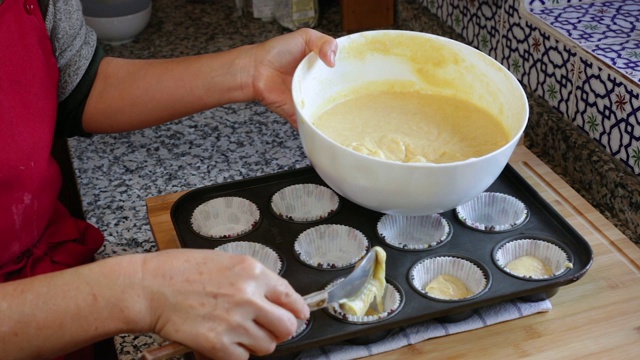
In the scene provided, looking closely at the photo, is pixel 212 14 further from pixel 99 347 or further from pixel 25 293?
pixel 25 293

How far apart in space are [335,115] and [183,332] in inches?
16.1

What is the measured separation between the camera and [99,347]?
4.13 ft

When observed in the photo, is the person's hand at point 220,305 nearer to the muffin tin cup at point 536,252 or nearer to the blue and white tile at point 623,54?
the muffin tin cup at point 536,252

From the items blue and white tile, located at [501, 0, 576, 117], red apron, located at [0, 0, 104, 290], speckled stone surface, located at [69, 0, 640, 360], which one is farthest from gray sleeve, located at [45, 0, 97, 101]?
blue and white tile, located at [501, 0, 576, 117]

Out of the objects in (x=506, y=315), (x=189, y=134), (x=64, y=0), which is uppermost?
(x=64, y=0)

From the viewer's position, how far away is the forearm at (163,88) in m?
1.21

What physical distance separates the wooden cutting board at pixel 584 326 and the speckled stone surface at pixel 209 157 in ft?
0.45

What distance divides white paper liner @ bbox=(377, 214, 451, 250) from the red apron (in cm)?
46

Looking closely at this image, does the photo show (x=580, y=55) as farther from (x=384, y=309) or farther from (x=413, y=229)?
(x=384, y=309)

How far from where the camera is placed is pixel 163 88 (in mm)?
1221

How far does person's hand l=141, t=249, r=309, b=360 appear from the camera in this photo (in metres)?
0.80

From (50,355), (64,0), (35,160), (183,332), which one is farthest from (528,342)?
(64,0)

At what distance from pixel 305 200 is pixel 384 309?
246mm

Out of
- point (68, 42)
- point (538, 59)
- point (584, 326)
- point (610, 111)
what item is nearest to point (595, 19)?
point (538, 59)
